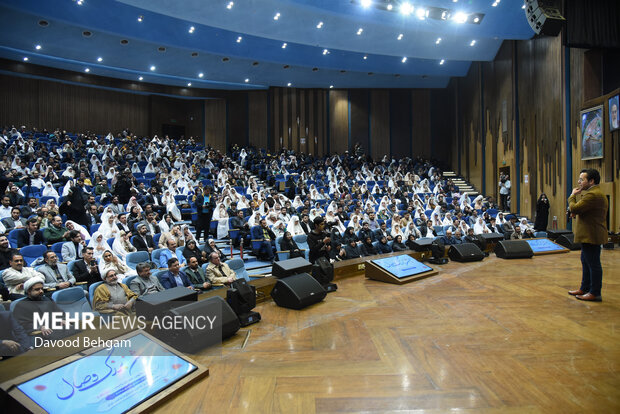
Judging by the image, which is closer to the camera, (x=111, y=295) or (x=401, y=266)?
(x=111, y=295)

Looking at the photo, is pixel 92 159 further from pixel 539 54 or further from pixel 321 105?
pixel 539 54

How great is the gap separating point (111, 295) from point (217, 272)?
0.97 meters

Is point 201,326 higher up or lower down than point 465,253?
lower down

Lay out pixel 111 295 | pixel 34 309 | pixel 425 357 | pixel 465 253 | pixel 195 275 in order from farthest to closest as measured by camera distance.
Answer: pixel 465 253 → pixel 195 275 → pixel 111 295 → pixel 34 309 → pixel 425 357

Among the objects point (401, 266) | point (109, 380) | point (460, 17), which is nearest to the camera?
point (109, 380)

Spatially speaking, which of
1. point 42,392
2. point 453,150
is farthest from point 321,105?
point 42,392

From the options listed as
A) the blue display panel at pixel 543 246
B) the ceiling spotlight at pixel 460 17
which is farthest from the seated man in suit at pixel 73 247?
the ceiling spotlight at pixel 460 17

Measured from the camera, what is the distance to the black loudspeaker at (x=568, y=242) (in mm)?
5246

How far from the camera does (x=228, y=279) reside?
3729 millimetres

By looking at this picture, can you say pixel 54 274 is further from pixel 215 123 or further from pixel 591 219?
pixel 215 123

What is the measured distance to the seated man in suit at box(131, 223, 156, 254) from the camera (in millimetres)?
4949

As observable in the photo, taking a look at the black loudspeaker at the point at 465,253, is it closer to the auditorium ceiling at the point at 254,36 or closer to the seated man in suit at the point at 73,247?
the seated man in suit at the point at 73,247

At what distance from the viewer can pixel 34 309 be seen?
2613 mm

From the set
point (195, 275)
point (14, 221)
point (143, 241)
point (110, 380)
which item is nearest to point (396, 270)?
point (195, 275)
